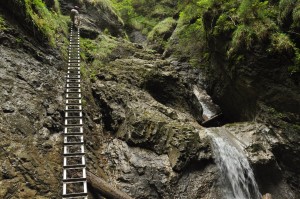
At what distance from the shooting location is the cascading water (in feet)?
37.3

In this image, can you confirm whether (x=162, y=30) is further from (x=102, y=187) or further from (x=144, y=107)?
(x=102, y=187)

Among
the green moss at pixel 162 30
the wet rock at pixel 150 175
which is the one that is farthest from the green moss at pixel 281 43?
the green moss at pixel 162 30

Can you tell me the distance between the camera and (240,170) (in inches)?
488

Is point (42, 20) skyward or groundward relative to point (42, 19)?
groundward

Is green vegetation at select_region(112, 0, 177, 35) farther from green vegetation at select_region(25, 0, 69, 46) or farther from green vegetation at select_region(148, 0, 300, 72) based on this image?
green vegetation at select_region(25, 0, 69, 46)

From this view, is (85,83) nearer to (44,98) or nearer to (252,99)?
(44,98)

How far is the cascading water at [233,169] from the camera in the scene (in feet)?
37.3

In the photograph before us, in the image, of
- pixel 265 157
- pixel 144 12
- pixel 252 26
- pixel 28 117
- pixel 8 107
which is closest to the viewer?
pixel 8 107

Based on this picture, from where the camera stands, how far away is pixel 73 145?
30.2 ft

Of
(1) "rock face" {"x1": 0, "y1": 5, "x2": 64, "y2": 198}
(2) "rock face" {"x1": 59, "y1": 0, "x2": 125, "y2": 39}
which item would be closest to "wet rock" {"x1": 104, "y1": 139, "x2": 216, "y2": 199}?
(1) "rock face" {"x1": 0, "y1": 5, "x2": 64, "y2": 198}

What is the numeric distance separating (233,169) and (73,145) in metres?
6.89

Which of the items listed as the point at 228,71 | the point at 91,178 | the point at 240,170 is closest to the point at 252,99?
the point at 228,71

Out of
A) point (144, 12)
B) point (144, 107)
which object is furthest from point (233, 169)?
point (144, 12)

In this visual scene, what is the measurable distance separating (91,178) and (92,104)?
15.0 ft
